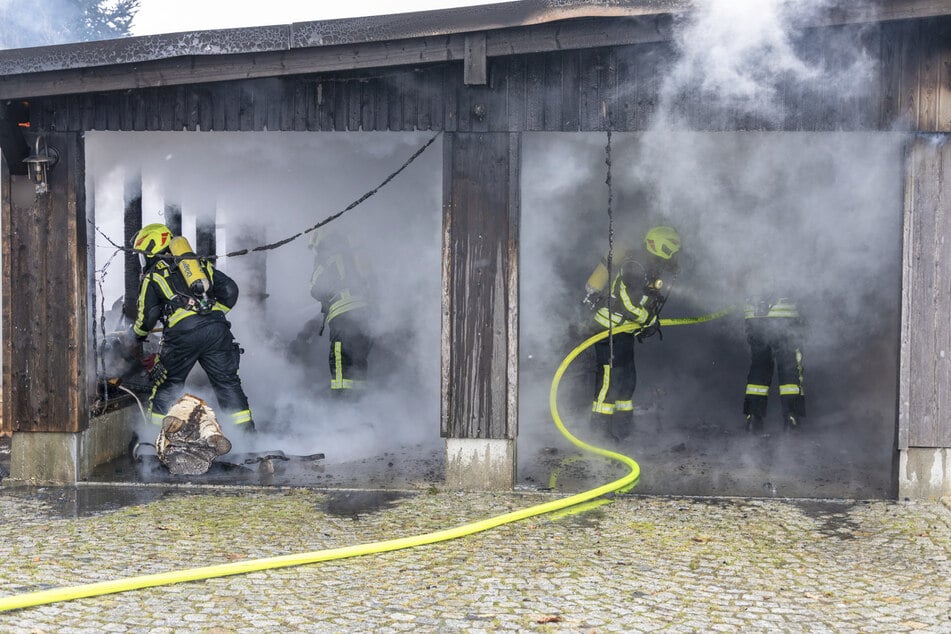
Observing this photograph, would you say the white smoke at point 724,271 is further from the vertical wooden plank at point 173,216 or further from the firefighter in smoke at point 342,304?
the vertical wooden plank at point 173,216

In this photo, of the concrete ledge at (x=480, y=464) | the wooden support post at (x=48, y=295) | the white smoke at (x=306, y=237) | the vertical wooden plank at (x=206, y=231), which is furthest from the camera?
the vertical wooden plank at (x=206, y=231)

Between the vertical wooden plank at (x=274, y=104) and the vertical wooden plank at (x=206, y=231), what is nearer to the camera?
the vertical wooden plank at (x=274, y=104)

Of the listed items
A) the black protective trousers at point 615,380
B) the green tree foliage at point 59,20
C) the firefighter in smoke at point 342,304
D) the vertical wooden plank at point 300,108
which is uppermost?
the green tree foliage at point 59,20

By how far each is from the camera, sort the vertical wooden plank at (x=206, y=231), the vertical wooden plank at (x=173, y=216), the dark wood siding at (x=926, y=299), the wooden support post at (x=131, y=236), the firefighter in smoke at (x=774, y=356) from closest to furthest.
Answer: the dark wood siding at (x=926, y=299)
the firefighter in smoke at (x=774, y=356)
the wooden support post at (x=131, y=236)
the vertical wooden plank at (x=173, y=216)
the vertical wooden plank at (x=206, y=231)

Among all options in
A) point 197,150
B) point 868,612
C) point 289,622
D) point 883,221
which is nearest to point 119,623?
point 289,622

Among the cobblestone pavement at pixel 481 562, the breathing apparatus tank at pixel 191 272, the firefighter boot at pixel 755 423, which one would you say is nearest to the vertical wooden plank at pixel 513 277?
the cobblestone pavement at pixel 481 562

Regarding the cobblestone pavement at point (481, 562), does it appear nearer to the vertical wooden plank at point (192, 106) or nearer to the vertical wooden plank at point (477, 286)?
the vertical wooden plank at point (477, 286)

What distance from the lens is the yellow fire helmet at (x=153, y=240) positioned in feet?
28.1

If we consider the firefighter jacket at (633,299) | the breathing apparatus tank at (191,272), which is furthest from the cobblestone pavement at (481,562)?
the firefighter jacket at (633,299)

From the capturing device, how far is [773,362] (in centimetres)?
973

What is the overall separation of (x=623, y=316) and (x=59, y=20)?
118 ft

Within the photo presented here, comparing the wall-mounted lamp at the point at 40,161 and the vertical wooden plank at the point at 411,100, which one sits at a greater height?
the vertical wooden plank at the point at 411,100

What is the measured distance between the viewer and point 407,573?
212 inches

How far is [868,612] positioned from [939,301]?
10.7 ft
